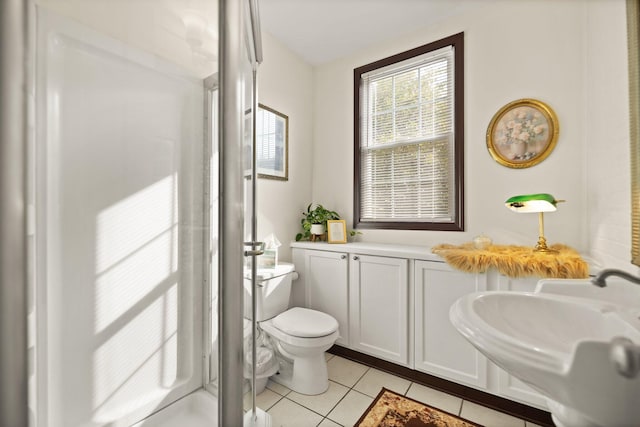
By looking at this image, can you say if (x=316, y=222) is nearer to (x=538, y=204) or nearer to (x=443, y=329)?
(x=443, y=329)

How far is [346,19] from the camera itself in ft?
6.91

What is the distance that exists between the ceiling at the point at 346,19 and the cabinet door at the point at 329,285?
1843 mm

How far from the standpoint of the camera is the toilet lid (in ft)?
5.36

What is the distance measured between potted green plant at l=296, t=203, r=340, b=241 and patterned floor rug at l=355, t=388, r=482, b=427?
4.25 ft

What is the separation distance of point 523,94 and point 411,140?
2.56ft

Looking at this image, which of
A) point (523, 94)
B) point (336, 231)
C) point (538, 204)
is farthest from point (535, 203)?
point (336, 231)

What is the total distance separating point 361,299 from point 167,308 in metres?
1.46

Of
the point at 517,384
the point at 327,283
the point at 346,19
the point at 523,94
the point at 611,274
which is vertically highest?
the point at 346,19

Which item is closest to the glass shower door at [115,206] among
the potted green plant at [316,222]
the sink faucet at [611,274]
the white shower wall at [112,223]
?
the white shower wall at [112,223]

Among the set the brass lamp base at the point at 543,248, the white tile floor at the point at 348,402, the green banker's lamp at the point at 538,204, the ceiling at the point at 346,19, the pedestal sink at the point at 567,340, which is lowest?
the white tile floor at the point at 348,402

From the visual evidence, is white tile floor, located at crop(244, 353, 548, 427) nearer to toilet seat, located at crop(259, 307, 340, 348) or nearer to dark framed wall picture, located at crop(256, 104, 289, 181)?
toilet seat, located at crop(259, 307, 340, 348)

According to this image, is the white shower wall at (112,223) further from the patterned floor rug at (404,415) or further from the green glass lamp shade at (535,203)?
the green glass lamp shade at (535,203)

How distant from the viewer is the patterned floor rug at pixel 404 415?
1.45 m

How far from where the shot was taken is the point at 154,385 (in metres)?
0.84
